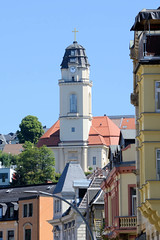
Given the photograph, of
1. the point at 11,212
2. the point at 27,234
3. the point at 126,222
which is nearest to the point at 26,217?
the point at 27,234

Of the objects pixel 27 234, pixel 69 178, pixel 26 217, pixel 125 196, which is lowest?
pixel 125 196

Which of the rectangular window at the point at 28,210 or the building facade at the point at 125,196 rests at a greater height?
the rectangular window at the point at 28,210

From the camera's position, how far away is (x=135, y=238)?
4588 cm

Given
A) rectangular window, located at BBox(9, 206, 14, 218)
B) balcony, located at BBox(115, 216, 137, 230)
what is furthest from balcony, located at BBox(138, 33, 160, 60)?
rectangular window, located at BBox(9, 206, 14, 218)

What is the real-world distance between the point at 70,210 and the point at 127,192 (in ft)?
80.7

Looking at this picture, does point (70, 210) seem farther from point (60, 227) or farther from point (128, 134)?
point (128, 134)

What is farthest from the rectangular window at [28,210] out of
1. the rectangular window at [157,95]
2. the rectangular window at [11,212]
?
the rectangular window at [157,95]

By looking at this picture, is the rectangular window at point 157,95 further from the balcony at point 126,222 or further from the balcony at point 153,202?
the balcony at point 126,222

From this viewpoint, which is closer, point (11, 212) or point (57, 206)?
point (57, 206)

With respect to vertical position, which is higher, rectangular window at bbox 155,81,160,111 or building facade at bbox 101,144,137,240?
rectangular window at bbox 155,81,160,111

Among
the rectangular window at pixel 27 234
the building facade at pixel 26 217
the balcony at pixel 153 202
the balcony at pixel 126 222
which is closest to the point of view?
the balcony at pixel 153 202

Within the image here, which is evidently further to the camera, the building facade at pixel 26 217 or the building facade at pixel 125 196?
the building facade at pixel 26 217

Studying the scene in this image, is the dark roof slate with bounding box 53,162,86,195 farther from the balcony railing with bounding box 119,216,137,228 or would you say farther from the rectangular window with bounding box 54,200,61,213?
the balcony railing with bounding box 119,216,137,228

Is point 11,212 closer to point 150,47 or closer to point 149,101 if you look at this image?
point 149,101
